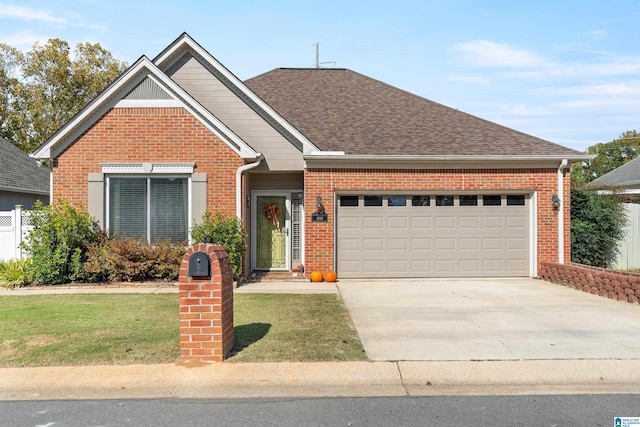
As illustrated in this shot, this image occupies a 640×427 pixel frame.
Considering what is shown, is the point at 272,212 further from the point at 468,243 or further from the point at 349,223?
the point at 468,243

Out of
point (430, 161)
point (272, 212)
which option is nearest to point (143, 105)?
point (272, 212)

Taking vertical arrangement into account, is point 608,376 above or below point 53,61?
Answer: below

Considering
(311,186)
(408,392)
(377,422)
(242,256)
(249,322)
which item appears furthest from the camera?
(311,186)

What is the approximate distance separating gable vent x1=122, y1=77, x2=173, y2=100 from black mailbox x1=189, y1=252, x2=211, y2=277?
7.76 m

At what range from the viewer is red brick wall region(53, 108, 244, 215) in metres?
12.5

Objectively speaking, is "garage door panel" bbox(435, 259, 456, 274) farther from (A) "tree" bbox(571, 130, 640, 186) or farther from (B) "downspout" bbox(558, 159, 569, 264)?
(A) "tree" bbox(571, 130, 640, 186)

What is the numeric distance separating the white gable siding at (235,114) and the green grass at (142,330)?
14.4ft

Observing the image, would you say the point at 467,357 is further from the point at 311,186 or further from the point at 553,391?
the point at 311,186

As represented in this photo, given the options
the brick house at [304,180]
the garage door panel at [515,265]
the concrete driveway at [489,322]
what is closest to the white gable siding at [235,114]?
the brick house at [304,180]

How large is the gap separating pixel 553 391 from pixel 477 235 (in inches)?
335

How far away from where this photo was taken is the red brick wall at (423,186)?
42.8ft

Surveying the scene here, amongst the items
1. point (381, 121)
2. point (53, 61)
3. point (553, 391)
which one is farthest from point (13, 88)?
point (553, 391)

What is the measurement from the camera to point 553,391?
5234mm

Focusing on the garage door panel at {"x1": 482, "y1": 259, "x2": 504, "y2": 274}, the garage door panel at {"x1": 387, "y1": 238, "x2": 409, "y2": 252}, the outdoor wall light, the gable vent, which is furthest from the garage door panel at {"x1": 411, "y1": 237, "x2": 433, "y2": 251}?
the gable vent
